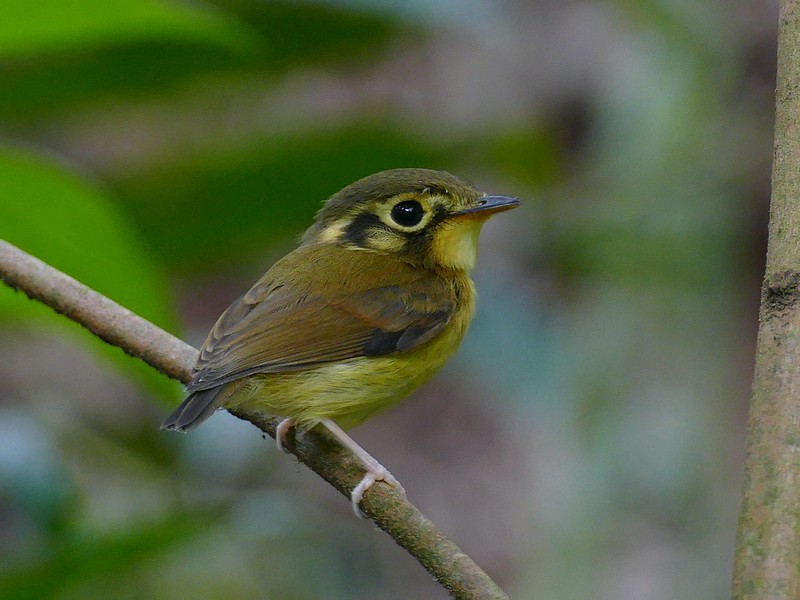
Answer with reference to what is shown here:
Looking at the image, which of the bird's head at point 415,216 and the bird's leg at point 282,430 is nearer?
the bird's leg at point 282,430

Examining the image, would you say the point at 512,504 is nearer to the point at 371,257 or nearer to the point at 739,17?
the point at 739,17

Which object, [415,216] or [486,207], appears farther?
[415,216]

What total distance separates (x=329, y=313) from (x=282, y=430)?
0.32m

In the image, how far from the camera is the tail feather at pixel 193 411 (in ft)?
7.97

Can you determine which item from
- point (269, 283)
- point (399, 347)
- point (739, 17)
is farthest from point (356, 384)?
point (739, 17)

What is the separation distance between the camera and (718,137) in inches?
225

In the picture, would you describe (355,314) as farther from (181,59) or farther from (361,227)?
(181,59)

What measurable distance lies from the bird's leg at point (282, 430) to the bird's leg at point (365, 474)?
0.15 metres

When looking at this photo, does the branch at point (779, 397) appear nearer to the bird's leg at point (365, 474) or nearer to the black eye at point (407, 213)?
the bird's leg at point (365, 474)

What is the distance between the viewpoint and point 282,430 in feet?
9.24

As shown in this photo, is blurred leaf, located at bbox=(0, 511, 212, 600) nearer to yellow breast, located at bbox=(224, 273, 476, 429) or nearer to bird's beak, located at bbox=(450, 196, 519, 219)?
yellow breast, located at bbox=(224, 273, 476, 429)

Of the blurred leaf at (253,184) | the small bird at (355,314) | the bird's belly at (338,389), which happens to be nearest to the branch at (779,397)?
the small bird at (355,314)

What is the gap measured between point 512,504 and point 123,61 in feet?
14.2

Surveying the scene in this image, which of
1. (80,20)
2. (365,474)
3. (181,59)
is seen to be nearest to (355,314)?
(365,474)
